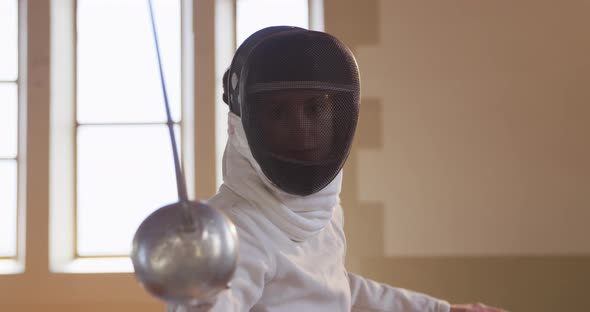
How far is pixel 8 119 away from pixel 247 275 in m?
2.61

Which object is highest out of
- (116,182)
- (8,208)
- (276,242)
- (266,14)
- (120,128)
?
(266,14)

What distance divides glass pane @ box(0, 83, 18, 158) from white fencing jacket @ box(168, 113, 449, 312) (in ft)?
7.74

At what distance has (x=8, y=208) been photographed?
319cm

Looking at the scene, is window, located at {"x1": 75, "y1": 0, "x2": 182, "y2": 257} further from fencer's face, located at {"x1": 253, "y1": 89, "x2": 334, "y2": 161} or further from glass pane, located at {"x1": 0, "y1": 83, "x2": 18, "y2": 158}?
→ fencer's face, located at {"x1": 253, "y1": 89, "x2": 334, "y2": 161}

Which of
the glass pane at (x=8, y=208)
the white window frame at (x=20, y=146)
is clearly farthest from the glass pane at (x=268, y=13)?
the glass pane at (x=8, y=208)

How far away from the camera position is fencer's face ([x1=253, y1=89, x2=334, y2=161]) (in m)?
1.04

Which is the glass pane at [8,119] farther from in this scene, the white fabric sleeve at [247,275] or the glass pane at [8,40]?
the white fabric sleeve at [247,275]

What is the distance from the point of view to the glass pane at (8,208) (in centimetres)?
316

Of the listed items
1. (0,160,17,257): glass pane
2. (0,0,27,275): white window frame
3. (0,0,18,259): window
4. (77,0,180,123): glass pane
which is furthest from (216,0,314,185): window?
(0,160,17,257): glass pane

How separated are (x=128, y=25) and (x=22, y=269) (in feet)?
4.12

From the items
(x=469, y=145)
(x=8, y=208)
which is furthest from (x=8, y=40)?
(x=469, y=145)

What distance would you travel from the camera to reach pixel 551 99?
276 cm

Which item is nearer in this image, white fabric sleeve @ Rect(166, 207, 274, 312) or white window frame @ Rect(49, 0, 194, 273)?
white fabric sleeve @ Rect(166, 207, 274, 312)

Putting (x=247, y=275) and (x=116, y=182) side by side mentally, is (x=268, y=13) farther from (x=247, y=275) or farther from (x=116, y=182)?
(x=247, y=275)
